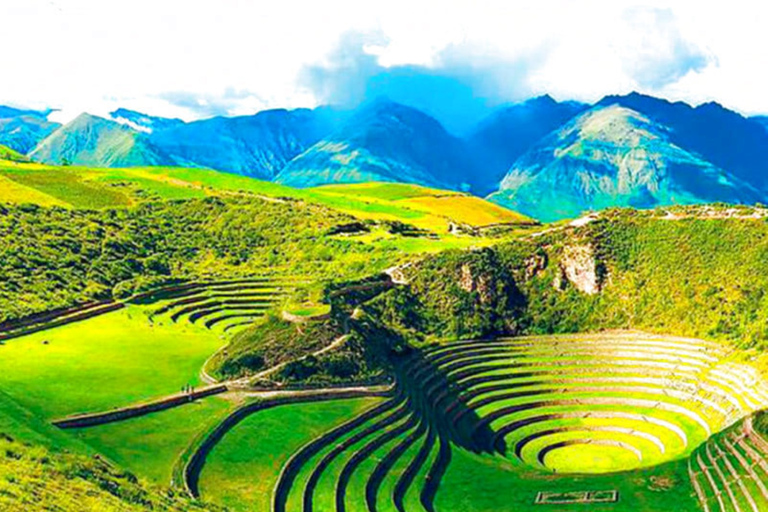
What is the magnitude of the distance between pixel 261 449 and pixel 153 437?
238 inches

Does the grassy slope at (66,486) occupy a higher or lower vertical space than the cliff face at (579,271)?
lower

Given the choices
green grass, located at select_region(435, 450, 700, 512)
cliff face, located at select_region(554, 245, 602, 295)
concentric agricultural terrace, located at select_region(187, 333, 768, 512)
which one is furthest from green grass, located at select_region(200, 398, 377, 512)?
cliff face, located at select_region(554, 245, 602, 295)

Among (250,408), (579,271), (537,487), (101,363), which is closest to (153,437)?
(250,408)

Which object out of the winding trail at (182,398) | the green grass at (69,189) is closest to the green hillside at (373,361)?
the winding trail at (182,398)

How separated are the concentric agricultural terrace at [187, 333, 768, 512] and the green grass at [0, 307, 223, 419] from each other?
9.81 m

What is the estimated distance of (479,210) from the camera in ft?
574

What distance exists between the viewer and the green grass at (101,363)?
1694 inches

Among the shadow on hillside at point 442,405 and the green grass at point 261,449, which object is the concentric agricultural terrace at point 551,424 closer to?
the shadow on hillside at point 442,405

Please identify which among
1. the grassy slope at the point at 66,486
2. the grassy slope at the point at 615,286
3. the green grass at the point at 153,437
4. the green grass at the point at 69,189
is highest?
the green grass at the point at 69,189

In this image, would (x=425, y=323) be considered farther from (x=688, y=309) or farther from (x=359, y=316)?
(x=688, y=309)

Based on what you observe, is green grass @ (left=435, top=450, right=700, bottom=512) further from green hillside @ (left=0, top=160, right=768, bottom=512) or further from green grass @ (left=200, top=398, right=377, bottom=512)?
green grass @ (left=200, top=398, right=377, bottom=512)

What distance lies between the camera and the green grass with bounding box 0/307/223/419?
43031 millimetres

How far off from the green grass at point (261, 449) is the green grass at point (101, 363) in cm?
755

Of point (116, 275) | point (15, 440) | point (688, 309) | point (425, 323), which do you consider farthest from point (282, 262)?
point (15, 440)
